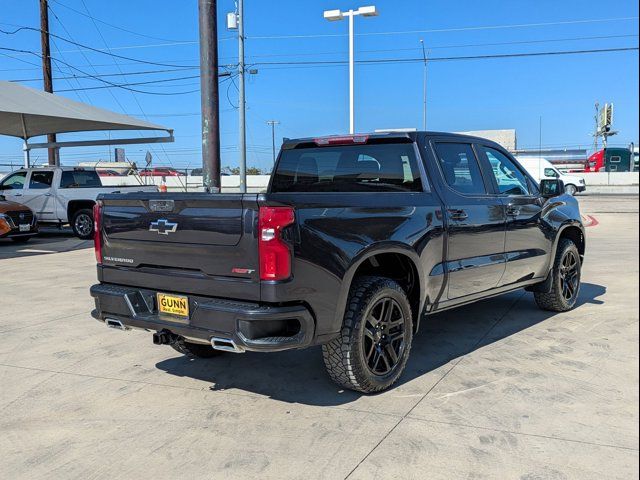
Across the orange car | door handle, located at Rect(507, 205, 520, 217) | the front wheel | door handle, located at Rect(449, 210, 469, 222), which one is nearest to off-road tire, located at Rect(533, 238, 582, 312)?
door handle, located at Rect(507, 205, 520, 217)

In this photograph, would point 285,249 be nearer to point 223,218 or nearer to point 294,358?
point 223,218

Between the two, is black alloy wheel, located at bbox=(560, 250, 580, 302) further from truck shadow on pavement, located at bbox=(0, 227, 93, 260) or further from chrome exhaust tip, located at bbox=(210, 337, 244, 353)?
truck shadow on pavement, located at bbox=(0, 227, 93, 260)

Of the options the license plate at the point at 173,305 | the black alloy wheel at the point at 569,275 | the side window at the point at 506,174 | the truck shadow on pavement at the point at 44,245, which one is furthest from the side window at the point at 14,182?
the black alloy wheel at the point at 569,275

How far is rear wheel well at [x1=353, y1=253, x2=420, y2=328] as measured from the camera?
443cm

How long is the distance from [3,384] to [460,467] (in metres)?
3.51

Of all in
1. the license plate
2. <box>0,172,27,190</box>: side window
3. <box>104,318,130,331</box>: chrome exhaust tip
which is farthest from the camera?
<box>0,172,27,190</box>: side window

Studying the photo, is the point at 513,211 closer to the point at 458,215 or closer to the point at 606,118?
the point at 458,215

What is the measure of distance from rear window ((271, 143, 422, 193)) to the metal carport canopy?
11868 millimetres

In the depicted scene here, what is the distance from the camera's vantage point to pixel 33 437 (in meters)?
3.61

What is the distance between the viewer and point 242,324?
137 inches

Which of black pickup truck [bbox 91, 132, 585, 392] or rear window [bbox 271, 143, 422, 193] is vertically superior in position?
rear window [bbox 271, 143, 422, 193]

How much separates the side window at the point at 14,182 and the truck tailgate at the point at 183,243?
43.8ft

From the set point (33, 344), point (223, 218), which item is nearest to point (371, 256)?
point (223, 218)

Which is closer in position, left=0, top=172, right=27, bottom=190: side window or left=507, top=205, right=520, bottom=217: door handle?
left=507, top=205, right=520, bottom=217: door handle
